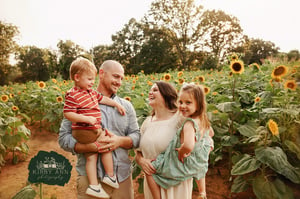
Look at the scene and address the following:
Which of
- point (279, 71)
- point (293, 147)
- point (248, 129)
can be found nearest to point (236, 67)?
point (279, 71)

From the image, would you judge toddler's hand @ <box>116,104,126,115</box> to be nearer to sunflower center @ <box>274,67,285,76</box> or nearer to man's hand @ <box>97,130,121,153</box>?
man's hand @ <box>97,130,121,153</box>

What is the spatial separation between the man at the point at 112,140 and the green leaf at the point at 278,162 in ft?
3.78

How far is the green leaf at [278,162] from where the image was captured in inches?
80.0

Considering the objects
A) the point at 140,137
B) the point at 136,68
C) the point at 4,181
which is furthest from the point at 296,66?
the point at 136,68

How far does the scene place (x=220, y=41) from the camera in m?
27.2

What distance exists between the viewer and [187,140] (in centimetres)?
166

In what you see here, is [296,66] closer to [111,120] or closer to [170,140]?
[170,140]

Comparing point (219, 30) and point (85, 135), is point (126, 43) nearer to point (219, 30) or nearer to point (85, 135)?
point (219, 30)

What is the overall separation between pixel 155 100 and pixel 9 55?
29.1 meters

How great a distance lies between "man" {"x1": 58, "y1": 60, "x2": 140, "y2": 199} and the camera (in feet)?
6.13

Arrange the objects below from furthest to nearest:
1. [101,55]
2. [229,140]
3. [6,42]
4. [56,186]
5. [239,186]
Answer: [101,55] < [6,42] < [56,186] < [229,140] < [239,186]

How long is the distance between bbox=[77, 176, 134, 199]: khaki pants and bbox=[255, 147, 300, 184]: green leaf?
1213mm

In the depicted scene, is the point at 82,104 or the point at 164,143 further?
the point at 164,143

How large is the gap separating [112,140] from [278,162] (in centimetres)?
147
